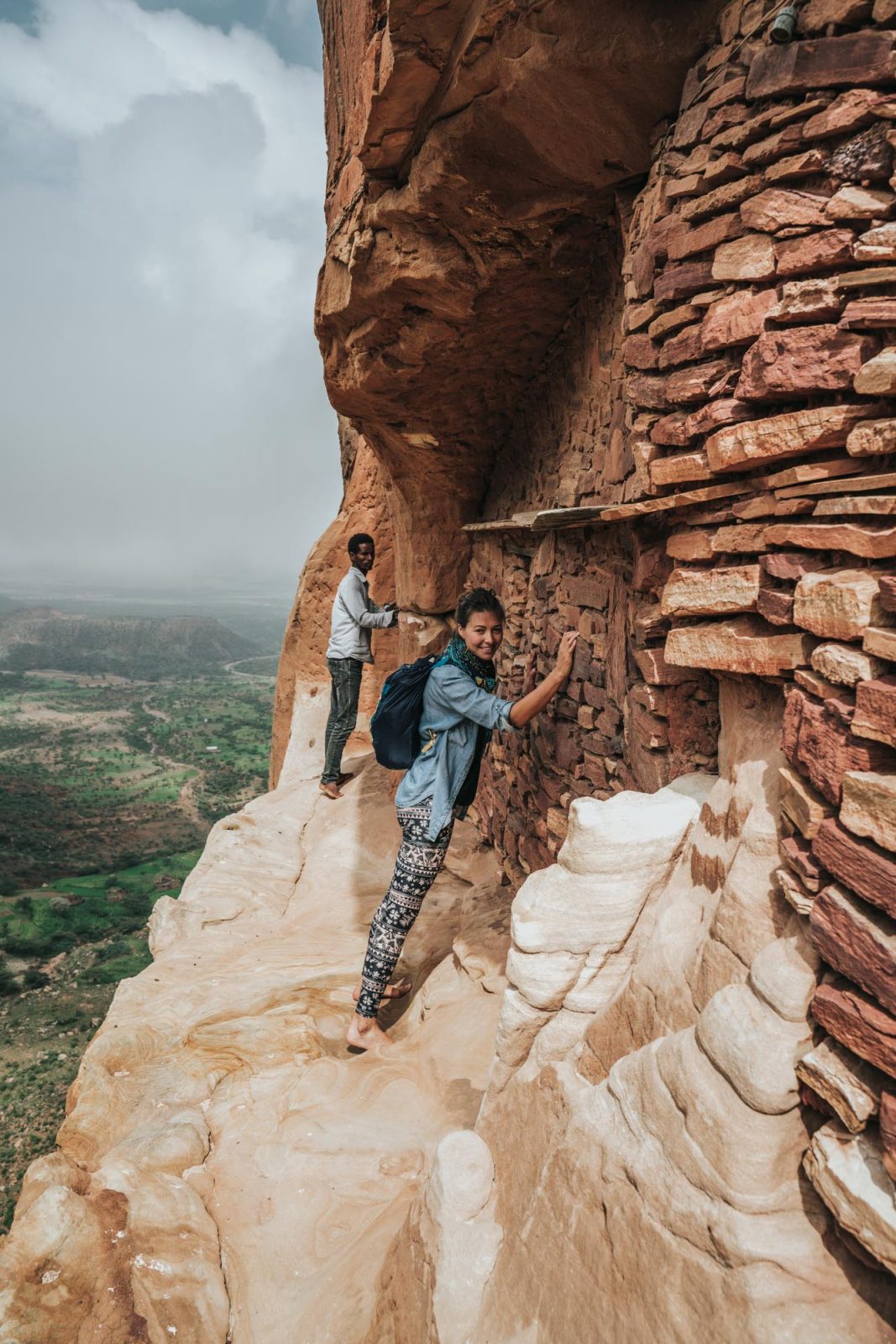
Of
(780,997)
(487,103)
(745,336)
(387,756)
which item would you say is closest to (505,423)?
(487,103)

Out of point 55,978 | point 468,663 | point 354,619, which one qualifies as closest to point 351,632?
point 354,619

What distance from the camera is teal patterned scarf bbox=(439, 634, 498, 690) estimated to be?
3.82 m

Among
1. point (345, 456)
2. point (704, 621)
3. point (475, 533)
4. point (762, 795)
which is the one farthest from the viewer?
point (345, 456)

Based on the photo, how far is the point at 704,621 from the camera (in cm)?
248

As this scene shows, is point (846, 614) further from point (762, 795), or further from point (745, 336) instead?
point (745, 336)

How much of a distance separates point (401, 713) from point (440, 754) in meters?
0.31

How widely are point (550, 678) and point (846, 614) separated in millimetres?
1800

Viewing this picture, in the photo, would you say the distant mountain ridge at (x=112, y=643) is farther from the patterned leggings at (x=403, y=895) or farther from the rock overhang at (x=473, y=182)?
the patterned leggings at (x=403, y=895)

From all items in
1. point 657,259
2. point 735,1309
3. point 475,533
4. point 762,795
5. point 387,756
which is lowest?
point 735,1309

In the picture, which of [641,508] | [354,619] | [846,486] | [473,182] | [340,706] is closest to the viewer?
[846,486]

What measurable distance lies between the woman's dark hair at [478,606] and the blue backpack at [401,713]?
0.31 m

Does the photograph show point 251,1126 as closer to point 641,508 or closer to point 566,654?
point 566,654

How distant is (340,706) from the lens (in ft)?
24.0

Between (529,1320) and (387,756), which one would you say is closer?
→ (529,1320)
